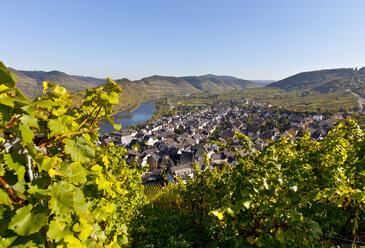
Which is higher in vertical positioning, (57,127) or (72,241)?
(57,127)

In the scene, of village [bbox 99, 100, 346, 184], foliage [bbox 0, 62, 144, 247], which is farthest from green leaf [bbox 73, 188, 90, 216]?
village [bbox 99, 100, 346, 184]

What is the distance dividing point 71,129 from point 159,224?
704cm

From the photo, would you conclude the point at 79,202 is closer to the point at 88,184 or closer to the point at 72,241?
the point at 72,241

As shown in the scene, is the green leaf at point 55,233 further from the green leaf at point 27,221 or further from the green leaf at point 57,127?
the green leaf at point 57,127

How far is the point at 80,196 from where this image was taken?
128 cm

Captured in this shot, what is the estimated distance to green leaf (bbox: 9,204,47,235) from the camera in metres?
1.05

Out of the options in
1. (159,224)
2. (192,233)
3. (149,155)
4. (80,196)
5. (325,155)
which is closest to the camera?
(80,196)

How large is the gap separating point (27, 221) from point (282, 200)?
232cm

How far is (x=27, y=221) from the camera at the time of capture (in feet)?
3.58

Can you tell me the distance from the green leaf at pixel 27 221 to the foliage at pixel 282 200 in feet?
4.74

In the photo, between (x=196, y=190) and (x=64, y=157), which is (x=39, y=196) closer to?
(x=64, y=157)

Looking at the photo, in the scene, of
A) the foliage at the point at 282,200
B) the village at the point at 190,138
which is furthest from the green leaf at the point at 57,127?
the village at the point at 190,138

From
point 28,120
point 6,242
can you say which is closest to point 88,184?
point 6,242

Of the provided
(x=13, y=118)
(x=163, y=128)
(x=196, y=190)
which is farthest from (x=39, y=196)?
(x=163, y=128)
